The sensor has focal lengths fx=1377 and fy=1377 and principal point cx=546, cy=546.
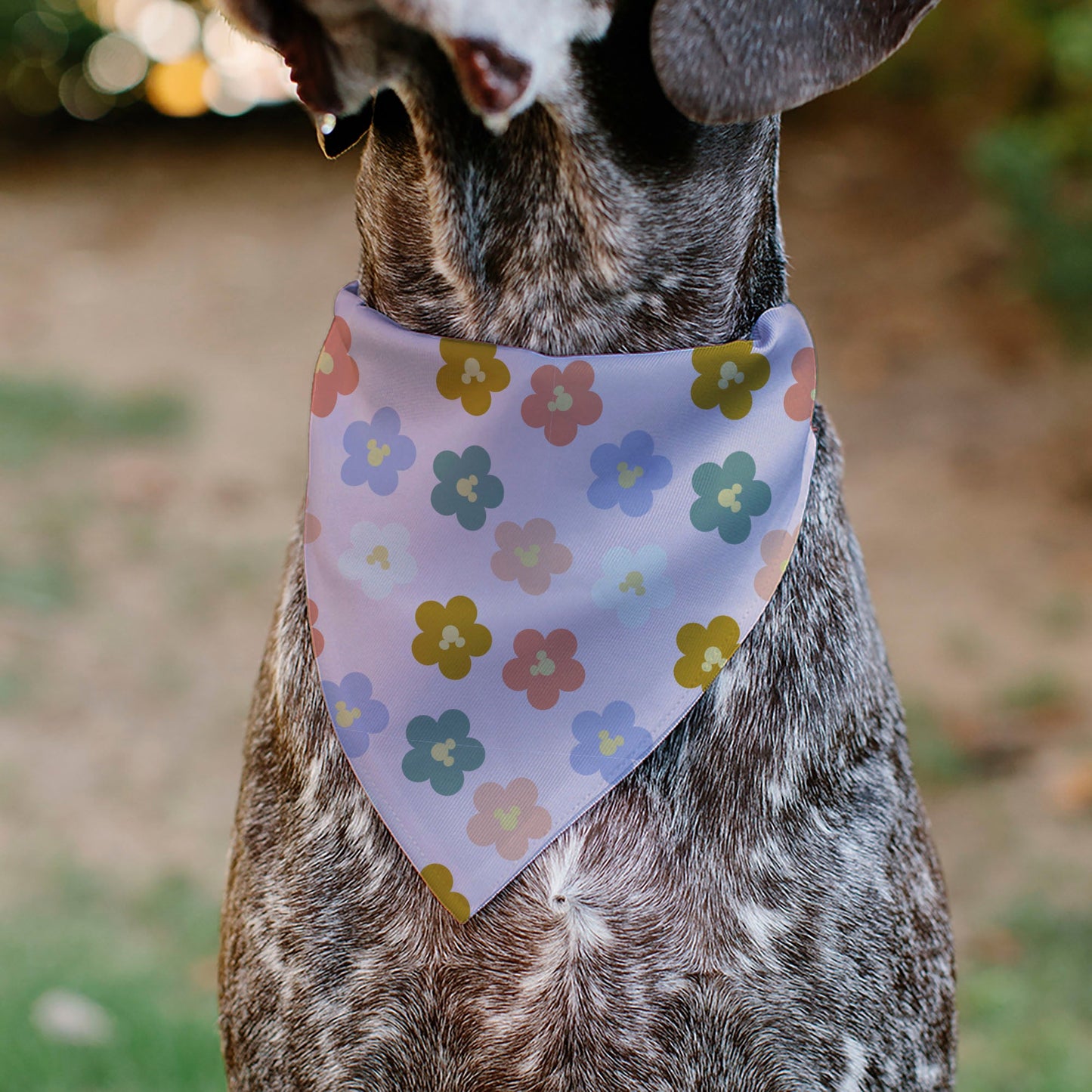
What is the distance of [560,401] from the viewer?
206 cm

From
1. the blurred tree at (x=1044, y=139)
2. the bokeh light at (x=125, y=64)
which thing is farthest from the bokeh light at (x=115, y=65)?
the blurred tree at (x=1044, y=139)

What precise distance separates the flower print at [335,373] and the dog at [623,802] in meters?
0.11

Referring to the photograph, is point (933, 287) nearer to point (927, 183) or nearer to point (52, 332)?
point (927, 183)

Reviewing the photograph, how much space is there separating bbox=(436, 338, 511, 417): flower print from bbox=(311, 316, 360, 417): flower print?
0.19m

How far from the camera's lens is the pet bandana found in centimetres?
204

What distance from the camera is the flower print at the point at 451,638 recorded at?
6.94 ft

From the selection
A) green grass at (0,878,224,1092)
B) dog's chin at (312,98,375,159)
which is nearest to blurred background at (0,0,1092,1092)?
green grass at (0,878,224,1092)

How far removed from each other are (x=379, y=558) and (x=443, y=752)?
318mm

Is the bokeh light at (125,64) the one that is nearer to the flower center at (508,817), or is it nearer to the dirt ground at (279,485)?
the dirt ground at (279,485)

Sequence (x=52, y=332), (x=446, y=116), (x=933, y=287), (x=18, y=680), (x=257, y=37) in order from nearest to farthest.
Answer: (x=257, y=37), (x=446, y=116), (x=18, y=680), (x=933, y=287), (x=52, y=332)

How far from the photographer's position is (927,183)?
9.25m

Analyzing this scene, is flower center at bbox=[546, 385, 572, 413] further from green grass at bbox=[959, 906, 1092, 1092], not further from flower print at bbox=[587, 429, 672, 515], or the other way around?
green grass at bbox=[959, 906, 1092, 1092]

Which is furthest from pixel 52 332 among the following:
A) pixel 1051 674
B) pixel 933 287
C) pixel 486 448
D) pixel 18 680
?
pixel 486 448

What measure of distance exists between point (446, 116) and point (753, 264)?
21.1 inches
